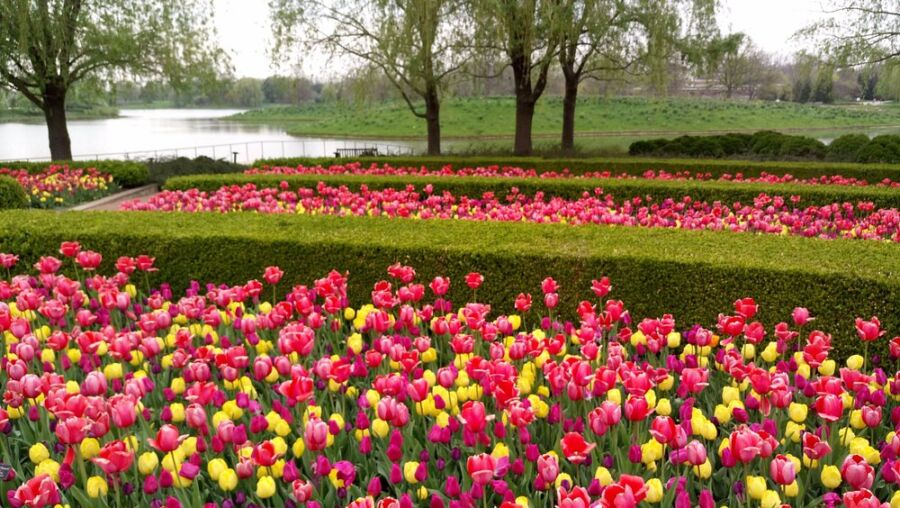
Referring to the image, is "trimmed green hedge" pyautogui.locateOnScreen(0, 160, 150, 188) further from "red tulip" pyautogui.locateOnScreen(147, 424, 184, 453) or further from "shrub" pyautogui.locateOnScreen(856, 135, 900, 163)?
"shrub" pyautogui.locateOnScreen(856, 135, 900, 163)

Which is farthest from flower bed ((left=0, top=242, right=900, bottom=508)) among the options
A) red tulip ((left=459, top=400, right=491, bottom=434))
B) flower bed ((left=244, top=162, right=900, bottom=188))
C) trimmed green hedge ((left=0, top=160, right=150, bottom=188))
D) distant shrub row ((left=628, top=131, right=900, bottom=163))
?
distant shrub row ((left=628, top=131, right=900, bottom=163))

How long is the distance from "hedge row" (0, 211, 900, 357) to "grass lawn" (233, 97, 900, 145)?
38.3 metres

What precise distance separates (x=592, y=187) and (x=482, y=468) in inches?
365

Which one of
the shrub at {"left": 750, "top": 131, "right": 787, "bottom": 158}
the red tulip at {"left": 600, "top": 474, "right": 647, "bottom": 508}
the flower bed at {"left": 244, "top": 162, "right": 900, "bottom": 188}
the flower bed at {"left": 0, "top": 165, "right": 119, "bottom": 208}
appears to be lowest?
the flower bed at {"left": 0, "top": 165, "right": 119, "bottom": 208}

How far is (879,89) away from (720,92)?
8472 cm

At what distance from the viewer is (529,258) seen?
565 centimetres

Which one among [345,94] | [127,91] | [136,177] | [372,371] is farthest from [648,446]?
[127,91]

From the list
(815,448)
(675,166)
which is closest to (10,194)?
(815,448)

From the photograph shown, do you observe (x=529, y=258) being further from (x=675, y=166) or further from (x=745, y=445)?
(x=675, y=166)

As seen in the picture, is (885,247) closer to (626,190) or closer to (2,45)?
(626,190)

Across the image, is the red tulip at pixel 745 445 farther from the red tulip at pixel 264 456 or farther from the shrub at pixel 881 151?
the shrub at pixel 881 151

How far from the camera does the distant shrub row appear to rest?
1919 centimetres

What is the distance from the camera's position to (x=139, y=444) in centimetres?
313

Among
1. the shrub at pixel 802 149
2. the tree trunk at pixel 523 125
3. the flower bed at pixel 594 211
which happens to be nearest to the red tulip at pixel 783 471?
the flower bed at pixel 594 211
